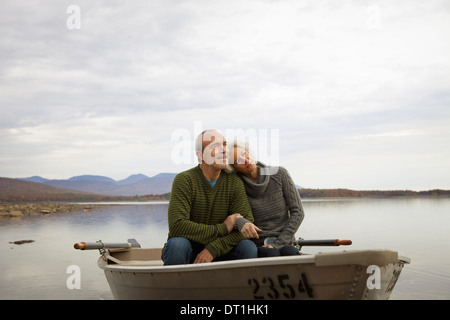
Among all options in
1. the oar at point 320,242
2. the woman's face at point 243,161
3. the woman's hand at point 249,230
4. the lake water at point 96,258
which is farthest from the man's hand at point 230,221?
the lake water at point 96,258

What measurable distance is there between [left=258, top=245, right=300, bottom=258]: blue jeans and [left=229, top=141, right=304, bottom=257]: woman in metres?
0.11

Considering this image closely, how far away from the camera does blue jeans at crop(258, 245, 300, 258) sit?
419cm

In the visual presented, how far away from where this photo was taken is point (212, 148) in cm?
413

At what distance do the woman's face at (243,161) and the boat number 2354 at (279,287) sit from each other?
1.17 meters

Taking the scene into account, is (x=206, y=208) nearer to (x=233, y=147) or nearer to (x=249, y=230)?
(x=249, y=230)

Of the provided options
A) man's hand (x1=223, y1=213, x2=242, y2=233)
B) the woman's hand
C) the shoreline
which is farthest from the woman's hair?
the shoreline

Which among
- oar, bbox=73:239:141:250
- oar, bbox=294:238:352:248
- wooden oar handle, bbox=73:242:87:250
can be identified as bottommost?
oar, bbox=73:239:141:250

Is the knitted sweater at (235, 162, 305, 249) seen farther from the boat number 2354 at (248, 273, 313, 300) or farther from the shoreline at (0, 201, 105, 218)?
the shoreline at (0, 201, 105, 218)

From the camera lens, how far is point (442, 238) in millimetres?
15422

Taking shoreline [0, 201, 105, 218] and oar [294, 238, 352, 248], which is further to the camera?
shoreline [0, 201, 105, 218]

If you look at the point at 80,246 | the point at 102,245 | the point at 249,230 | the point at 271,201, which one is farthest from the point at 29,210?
the point at 249,230
